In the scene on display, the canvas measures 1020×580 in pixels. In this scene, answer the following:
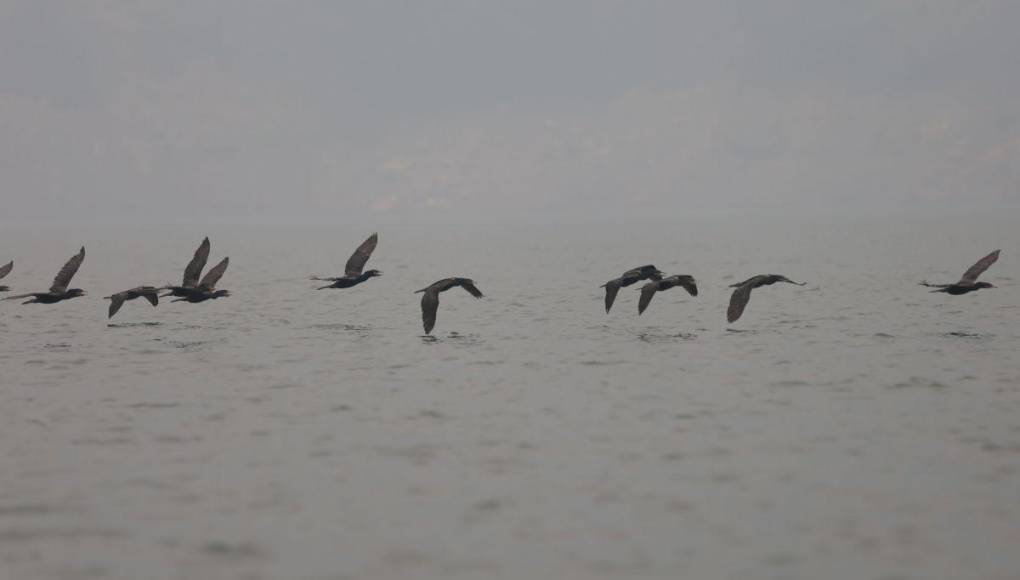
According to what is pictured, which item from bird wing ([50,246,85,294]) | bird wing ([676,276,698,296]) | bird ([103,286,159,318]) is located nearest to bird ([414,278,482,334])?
bird wing ([676,276,698,296])

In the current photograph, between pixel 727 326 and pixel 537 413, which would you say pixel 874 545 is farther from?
pixel 727 326

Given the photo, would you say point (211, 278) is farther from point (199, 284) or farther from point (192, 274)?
point (192, 274)

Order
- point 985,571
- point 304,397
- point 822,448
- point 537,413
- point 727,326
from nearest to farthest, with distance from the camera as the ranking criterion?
point 985,571 → point 822,448 → point 537,413 → point 304,397 → point 727,326

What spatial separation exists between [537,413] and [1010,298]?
31493 mm

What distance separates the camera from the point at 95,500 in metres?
17.7

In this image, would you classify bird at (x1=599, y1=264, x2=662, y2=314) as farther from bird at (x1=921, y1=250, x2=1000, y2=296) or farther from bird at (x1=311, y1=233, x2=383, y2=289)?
bird at (x1=921, y1=250, x2=1000, y2=296)

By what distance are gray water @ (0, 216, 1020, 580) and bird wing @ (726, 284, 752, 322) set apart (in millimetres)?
866

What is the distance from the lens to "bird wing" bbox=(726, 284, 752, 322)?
1319 inches

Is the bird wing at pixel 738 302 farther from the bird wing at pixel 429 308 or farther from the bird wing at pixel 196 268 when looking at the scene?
the bird wing at pixel 196 268

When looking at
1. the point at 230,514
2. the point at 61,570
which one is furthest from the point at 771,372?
the point at 61,570

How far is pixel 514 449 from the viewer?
20844 mm

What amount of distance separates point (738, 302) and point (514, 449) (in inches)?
571

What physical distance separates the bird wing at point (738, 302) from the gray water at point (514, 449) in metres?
0.87

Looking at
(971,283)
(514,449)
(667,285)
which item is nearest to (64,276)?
(667,285)
